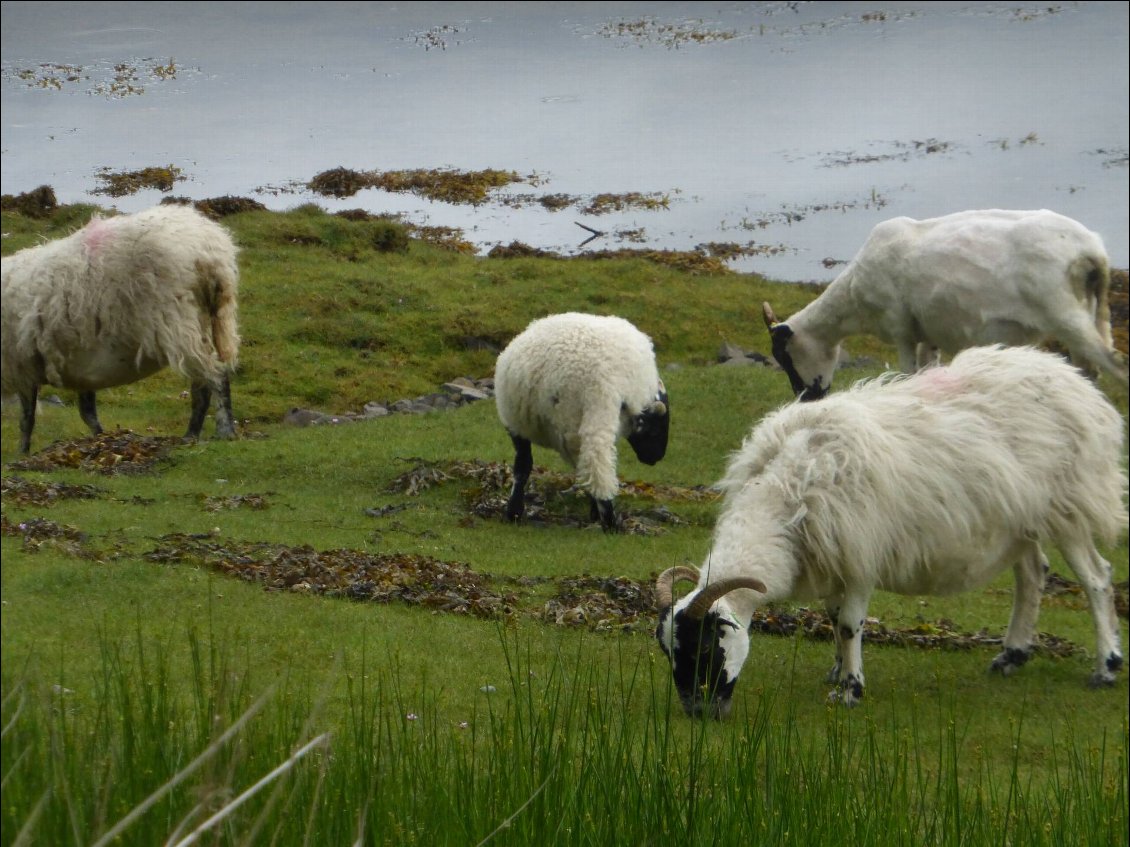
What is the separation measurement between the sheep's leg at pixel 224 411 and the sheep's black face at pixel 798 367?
5519 mm

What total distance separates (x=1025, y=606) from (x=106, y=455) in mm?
6145

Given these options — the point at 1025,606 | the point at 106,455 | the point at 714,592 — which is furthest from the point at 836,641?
the point at 106,455

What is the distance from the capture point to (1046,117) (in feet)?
27.2

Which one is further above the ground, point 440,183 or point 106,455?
point 440,183

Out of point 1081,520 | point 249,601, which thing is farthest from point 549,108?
point 1081,520

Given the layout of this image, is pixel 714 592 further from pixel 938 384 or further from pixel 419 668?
pixel 938 384

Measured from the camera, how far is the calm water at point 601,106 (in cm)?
748

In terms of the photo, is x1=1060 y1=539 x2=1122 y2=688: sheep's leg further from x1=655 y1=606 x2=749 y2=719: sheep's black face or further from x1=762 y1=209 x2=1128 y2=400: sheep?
x1=655 y1=606 x2=749 y2=719: sheep's black face

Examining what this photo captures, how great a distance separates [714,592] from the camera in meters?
6.61

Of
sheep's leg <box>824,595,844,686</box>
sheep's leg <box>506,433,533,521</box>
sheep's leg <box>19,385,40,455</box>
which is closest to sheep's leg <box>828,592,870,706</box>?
sheep's leg <box>824,595,844,686</box>

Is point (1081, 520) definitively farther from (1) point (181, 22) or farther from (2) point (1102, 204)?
(1) point (181, 22)

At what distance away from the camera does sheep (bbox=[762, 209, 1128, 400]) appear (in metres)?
10.6

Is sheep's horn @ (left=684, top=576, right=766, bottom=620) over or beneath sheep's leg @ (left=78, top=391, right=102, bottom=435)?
beneath

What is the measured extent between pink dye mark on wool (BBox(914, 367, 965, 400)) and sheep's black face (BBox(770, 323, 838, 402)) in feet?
12.6
